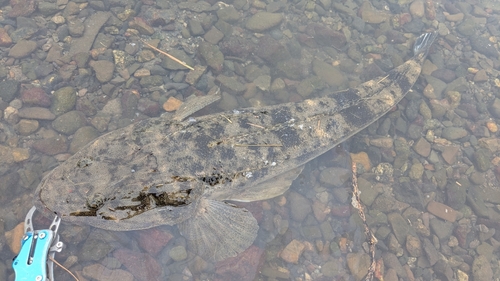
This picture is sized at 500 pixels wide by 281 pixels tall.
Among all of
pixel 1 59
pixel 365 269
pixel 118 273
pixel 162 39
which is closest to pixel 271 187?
pixel 365 269

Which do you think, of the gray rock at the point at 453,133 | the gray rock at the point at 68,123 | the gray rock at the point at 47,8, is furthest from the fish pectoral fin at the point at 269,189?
the gray rock at the point at 47,8

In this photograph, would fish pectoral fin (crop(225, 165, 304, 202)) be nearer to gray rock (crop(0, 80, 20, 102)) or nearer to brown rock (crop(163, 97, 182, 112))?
brown rock (crop(163, 97, 182, 112))

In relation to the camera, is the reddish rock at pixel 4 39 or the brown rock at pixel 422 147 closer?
the reddish rock at pixel 4 39

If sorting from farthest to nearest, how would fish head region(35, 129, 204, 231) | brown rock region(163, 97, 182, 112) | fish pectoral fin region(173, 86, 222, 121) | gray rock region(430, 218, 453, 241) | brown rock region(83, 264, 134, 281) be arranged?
brown rock region(163, 97, 182, 112) < gray rock region(430, 218, 453, 241) < fish pectoral fin region(173, 86, 222, 121) < brown rock region(83, 264, 134, 281) < fish head region(35, 129, 204, 231)

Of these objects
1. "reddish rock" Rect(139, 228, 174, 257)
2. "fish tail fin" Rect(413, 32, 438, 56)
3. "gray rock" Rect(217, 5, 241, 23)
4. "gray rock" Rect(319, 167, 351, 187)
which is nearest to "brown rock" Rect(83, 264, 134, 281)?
"reddish rock" Rect(139, 228, 174, 257)

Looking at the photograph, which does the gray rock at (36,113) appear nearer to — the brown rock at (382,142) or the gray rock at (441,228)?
the brown rock at (382,142)

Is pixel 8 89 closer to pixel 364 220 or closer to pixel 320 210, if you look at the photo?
pixel 320 210

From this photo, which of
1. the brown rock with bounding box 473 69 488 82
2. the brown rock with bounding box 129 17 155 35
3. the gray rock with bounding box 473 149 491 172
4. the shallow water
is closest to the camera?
the shallow water
